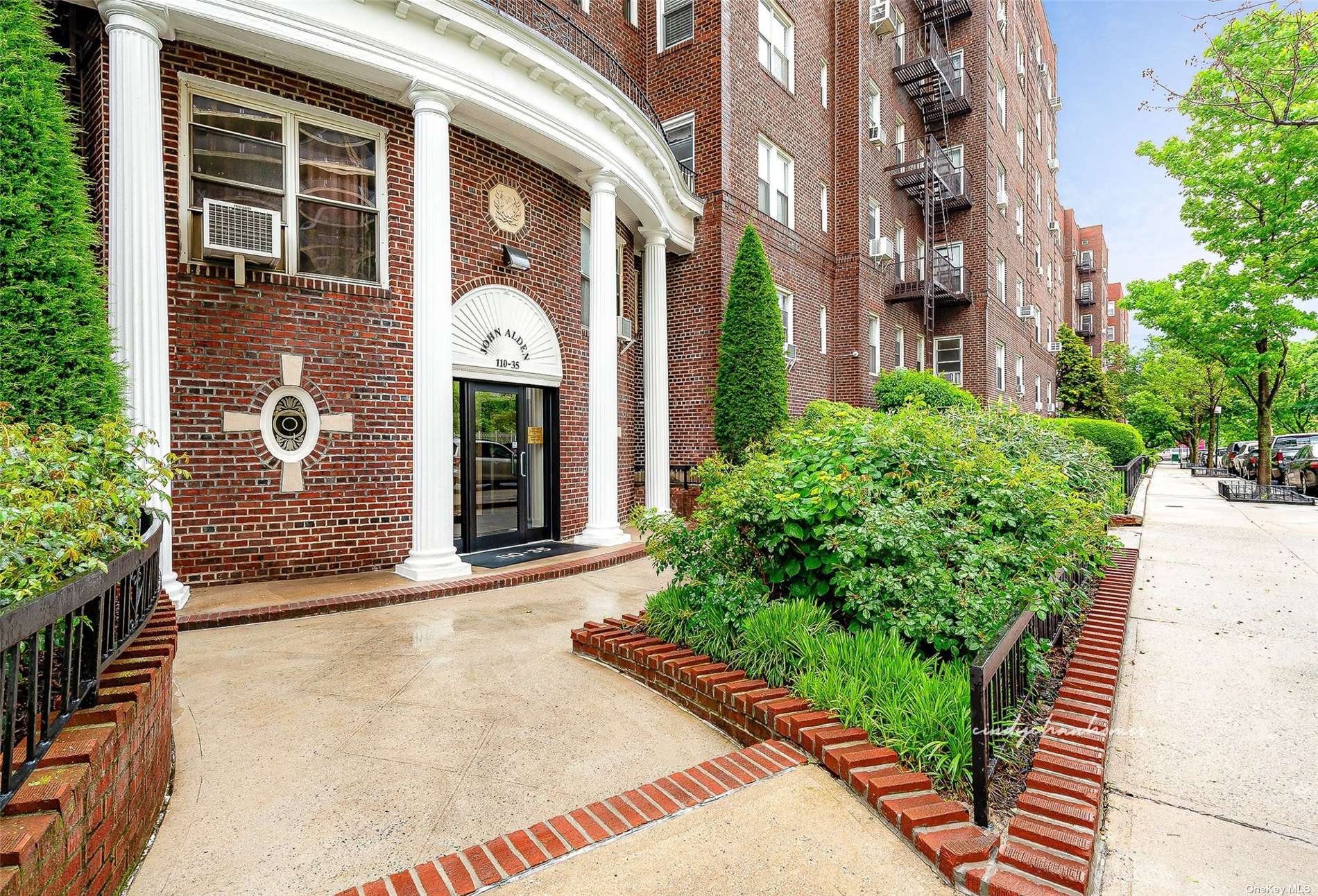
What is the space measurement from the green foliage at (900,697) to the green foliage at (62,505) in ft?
10.3

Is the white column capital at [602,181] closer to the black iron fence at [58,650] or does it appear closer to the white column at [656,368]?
the white column at [656,368]

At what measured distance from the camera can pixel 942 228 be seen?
72.5 ft

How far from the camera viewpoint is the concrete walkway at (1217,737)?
2395 millimetres

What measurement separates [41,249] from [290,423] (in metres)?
2.69

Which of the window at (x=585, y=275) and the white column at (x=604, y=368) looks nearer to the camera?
the white column at (x=604, y=368)

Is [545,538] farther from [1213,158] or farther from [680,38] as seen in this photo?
[1213,158]

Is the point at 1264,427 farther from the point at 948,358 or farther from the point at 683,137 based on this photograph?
the point at 683,137

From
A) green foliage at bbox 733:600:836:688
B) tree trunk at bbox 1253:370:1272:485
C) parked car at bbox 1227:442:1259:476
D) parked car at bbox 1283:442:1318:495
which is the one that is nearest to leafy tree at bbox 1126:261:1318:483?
tree trunk at bbox 1253:370:1272:485

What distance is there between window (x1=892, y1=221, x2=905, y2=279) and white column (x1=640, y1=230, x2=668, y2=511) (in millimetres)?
10114

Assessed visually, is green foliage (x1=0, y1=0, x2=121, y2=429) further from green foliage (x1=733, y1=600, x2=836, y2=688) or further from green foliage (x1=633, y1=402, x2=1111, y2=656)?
green foliage (x1=733, y1=600, x2=836, y2=688)

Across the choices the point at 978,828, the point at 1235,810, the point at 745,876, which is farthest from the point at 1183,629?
the point at 745,876

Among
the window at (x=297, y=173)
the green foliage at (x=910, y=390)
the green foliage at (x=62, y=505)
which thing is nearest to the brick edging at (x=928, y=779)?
the green foliage at (x=62, y=505)

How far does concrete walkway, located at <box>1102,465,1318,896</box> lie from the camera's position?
→ 2.39 metres

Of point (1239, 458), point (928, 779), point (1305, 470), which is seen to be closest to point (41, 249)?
point (928, 779)
